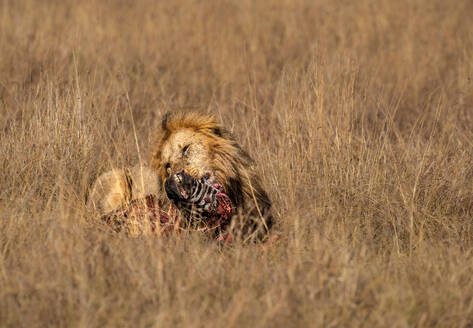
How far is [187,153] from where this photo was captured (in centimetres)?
290

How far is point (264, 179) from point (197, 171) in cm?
61

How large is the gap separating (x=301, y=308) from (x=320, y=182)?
3.95ft

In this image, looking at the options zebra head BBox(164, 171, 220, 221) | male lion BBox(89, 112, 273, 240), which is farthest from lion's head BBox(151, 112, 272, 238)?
zebra head BBox(164, 171, 220, 221)

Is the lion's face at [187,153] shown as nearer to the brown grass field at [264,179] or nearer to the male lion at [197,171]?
the male lion at [197,171]

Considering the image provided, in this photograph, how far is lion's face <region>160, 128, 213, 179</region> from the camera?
2883 millimetres

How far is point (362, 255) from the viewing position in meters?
2.49

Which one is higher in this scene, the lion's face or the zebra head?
the lion's face

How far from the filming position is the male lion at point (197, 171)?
9.47ft

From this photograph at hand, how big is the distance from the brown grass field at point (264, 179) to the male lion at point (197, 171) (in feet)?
0.38

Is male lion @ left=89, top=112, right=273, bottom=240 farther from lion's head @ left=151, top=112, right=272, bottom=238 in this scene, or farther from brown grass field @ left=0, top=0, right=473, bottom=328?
brown grass field @ left=0, top=0, right=473, bottom=328

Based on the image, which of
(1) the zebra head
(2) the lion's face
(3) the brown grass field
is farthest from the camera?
(2) the lion's face

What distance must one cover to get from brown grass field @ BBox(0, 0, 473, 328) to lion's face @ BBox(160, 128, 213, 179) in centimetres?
18

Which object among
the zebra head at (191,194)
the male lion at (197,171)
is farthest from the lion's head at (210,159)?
the zebra head at (191,194)

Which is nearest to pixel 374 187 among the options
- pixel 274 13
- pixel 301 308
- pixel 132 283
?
pixel 301 308
